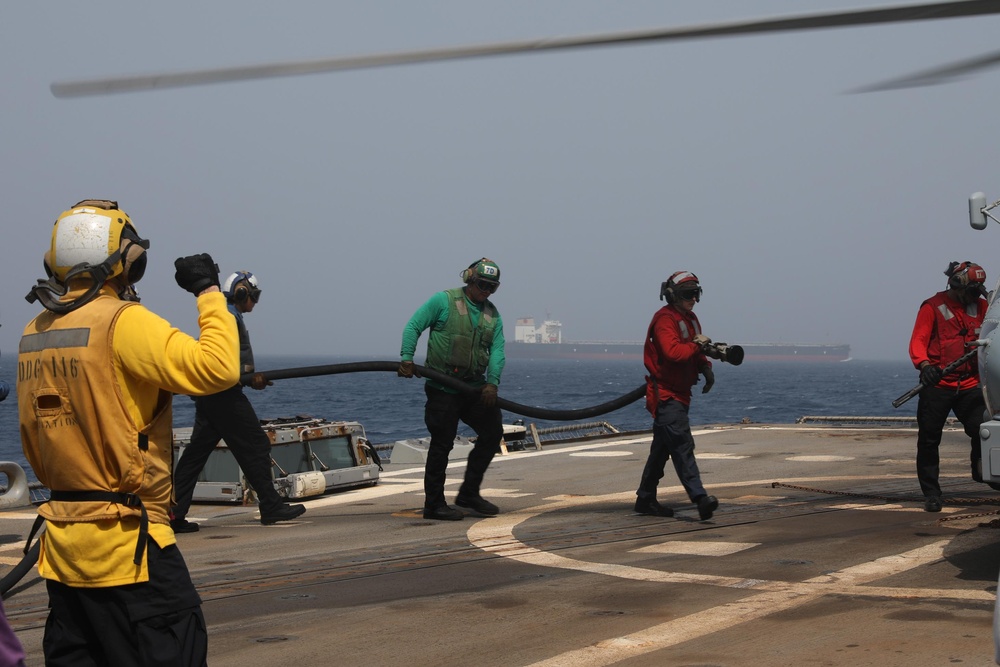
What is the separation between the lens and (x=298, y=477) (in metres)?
10.8

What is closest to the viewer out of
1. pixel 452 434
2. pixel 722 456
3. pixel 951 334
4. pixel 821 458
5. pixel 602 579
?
pixel 602 579

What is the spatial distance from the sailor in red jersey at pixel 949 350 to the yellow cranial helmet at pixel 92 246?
22.3 ft

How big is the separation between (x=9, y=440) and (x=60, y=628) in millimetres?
52016

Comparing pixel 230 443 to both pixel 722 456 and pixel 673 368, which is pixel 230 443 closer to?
pixel 673 368

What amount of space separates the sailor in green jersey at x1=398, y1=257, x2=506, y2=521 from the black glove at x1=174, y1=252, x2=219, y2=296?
5.46 meters

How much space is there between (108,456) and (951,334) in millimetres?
7210

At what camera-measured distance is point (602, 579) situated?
6.70 m

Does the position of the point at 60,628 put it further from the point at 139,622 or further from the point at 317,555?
the point at 317,555

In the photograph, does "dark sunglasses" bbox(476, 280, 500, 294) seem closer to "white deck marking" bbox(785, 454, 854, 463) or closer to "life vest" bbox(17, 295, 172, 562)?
"white deck marking" bbox(785, 454, 854, 463)

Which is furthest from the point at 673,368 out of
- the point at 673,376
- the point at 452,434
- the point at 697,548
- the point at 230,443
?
the point at 230,443

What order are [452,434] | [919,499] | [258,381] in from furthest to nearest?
1. [919,499]
2. [452,434]
3. [258,381]

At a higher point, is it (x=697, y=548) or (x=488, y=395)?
(x=488, y=395)

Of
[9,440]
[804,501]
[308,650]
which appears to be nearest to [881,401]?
[9,440]

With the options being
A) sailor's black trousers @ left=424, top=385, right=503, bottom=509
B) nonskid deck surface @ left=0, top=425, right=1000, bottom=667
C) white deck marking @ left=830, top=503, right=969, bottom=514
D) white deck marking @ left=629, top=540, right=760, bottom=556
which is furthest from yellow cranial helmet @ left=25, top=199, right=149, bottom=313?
white deck marking @ left=830, top=503, right=969, bottom=514
